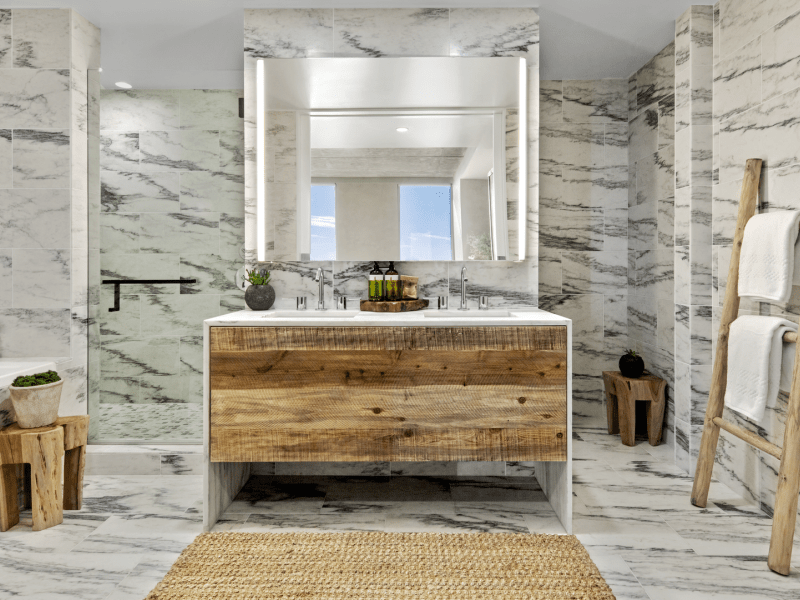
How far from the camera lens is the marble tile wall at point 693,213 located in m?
2.75

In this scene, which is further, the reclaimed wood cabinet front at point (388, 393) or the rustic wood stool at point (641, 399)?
the rustic wood stool at point (641, 399)

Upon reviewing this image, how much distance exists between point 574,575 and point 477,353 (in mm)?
809

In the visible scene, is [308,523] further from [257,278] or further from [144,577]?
[257,278]

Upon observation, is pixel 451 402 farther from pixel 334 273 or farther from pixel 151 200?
pixel 151 200

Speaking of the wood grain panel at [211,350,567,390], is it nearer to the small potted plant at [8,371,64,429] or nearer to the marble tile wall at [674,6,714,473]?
the small potted plant at [8,371,64,429]

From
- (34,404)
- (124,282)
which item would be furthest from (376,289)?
(34,404)

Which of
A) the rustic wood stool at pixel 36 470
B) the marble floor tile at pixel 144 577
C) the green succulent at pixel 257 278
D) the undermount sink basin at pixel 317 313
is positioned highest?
the green succulent at pixel 257 278

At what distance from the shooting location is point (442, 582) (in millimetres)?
1792

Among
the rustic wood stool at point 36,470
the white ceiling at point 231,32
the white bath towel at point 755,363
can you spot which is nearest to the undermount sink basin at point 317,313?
the rustic wood stool at point 36,470

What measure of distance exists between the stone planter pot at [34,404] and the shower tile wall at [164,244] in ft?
2.10

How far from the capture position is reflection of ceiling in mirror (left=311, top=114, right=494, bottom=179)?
2.69 m

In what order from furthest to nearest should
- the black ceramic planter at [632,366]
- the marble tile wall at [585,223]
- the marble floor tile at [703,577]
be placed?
the marble tile wall at [585,223], the black ceramic planter at [632,366], the marble floor tile at [703,577]

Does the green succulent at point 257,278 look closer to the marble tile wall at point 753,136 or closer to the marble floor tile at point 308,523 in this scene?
the marble floor tile at point 308,523

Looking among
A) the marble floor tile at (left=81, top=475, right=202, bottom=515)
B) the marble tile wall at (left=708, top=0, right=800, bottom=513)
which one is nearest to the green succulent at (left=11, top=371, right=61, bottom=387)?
the marble floor tile at (left=81, top=475, right=202, bottom=515)
